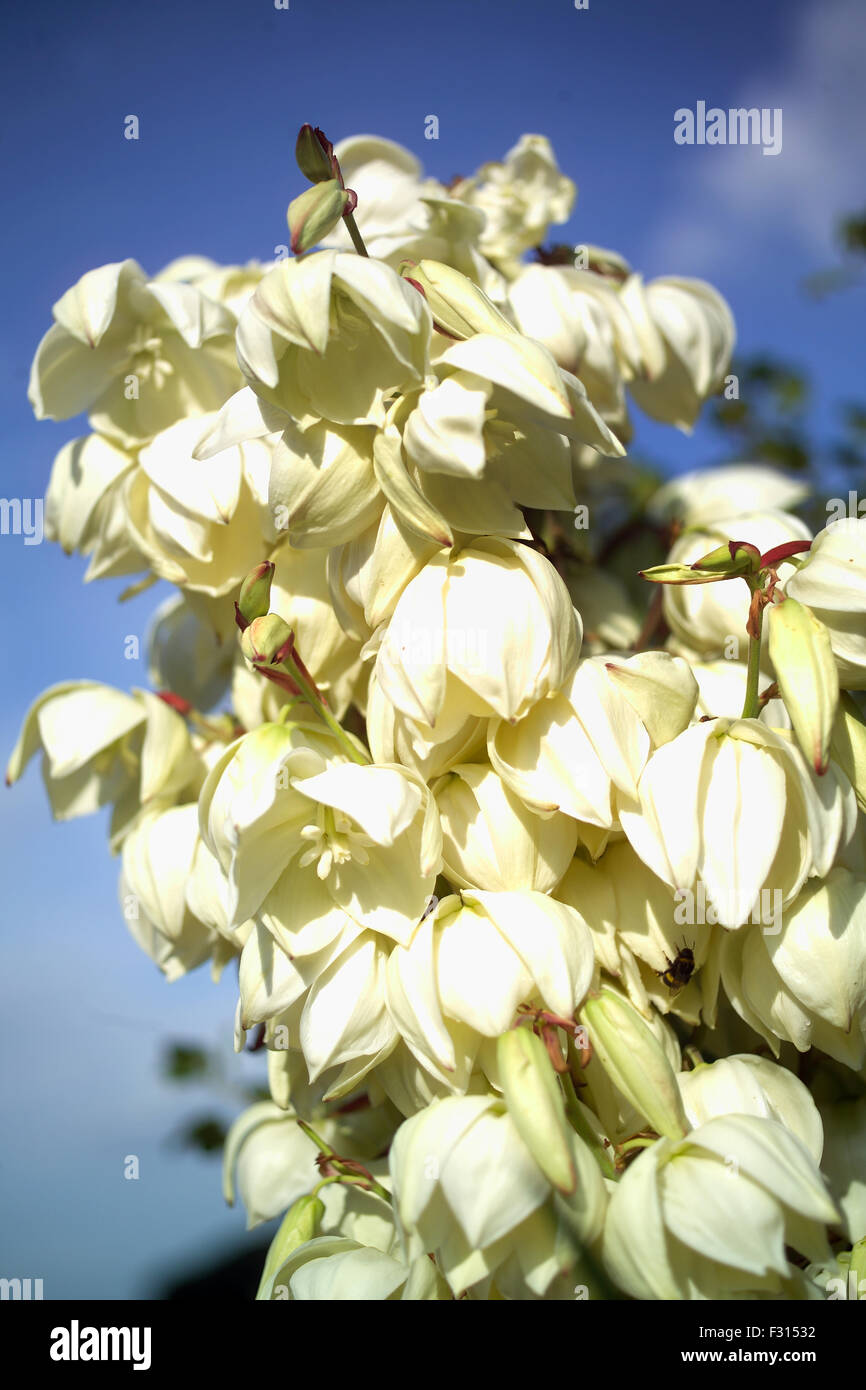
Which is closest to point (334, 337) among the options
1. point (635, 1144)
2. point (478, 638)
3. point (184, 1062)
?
point (478, 638)

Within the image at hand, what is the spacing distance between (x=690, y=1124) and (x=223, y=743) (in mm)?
332

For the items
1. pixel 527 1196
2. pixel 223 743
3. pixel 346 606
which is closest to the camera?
pixel 527 1196

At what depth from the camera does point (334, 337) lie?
1.47ft

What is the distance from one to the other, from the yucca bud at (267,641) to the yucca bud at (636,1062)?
0.19 m

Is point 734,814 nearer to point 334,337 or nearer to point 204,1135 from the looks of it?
point 334,337

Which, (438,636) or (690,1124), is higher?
(438,636)

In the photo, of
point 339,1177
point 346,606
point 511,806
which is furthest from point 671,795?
point 339,1177

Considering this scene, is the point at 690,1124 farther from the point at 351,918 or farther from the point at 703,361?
the point at 703,361

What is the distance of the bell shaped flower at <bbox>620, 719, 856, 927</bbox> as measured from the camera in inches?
16.2

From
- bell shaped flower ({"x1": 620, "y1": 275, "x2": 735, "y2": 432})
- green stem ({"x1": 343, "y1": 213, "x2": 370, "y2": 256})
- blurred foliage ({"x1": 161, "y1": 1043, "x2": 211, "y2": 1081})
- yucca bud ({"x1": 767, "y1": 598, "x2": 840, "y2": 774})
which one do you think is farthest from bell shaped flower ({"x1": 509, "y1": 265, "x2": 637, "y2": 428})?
blurred foliage ({"x1": 161, "y1": 1043, "x2": 211, "y2": 1081})

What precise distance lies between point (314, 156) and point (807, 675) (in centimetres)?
30

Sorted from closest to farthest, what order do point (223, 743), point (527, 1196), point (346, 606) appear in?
point (527, 1196) → point (346, 606) → point (223, 743)

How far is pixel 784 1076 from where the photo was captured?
456 mm

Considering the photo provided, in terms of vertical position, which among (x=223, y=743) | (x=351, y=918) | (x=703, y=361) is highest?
(x=703, y=361)
